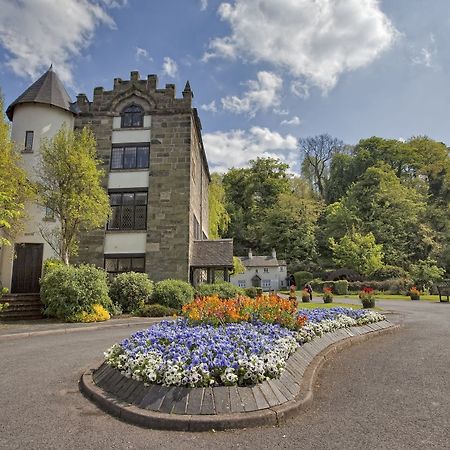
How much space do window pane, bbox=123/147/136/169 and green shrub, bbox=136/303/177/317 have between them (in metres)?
9.48

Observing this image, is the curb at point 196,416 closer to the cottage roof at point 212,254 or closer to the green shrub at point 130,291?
the green shrub at point 130,291

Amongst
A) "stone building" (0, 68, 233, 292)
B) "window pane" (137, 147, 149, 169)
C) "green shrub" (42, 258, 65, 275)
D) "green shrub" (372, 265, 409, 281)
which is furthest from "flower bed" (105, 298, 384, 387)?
Result: "green shrub" (372, 265, 409, 281)

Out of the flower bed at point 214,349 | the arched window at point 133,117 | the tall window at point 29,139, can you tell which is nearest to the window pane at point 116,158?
the arched window at point 133,117

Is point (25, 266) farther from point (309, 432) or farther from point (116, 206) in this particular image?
point (309, 432)

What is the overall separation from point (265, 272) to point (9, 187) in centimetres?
A: 5384

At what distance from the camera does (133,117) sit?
938 inches

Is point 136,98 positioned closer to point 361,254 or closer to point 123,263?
point 123,263

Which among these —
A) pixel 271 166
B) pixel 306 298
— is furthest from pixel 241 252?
pixel 306 298

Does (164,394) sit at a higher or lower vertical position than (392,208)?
lower

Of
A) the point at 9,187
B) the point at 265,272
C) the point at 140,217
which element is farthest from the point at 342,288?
the point at 9,187

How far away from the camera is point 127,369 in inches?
241

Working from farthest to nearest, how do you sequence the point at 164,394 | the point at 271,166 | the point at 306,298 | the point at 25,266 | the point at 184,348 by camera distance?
the point at 271,166, the point at 306,298, the point at 25,266, the point at 184,348, the point at 164,394

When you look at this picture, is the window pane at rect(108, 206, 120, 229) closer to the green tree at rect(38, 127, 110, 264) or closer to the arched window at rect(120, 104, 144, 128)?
the green tree at rect(38, 127, 110, 264)

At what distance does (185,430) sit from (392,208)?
2244 inches
